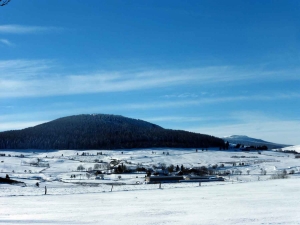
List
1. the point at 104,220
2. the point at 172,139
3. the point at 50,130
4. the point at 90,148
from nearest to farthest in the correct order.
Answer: the point at 104,220 → the point at 90,148 → the point at 172,139 → the point at 50,130

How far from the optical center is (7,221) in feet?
46.3

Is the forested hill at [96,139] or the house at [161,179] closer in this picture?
the house at [161,179]

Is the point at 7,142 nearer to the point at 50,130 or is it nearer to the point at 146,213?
the point at 50,130

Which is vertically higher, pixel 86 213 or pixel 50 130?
pixel 50 130

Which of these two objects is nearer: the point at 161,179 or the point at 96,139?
the point at 161,179

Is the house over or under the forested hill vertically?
under

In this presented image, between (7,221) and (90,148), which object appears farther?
(90,148)

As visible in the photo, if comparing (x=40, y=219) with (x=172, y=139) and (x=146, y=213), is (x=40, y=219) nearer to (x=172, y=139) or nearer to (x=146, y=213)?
(x=146, y=213)

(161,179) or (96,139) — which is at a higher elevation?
(96,139)

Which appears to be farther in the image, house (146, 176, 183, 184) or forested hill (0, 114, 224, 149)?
forested hill (0, 114, 224, 149)

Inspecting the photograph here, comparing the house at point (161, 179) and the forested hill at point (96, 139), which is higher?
the forested hill at point (96, 139)

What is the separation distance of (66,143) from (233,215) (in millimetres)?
161587

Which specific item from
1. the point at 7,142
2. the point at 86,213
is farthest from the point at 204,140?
the point at 86,213

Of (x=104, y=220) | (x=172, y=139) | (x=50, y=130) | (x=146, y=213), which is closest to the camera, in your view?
(x=104, y=220)
